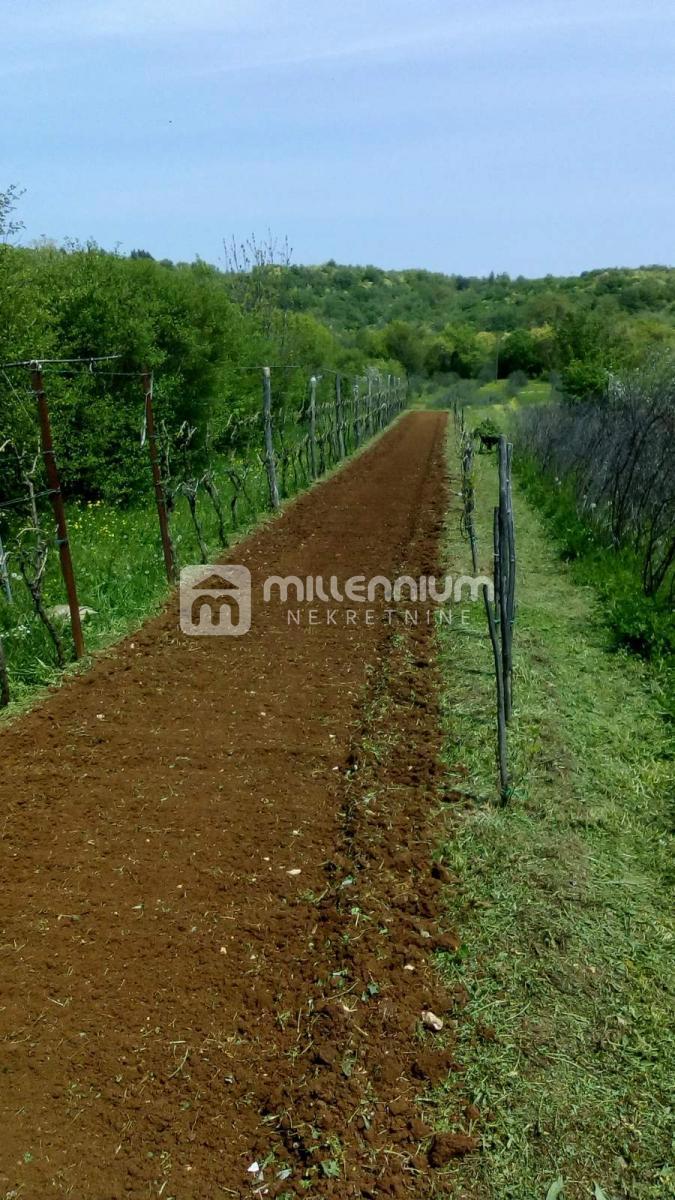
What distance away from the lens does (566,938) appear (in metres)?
2.89

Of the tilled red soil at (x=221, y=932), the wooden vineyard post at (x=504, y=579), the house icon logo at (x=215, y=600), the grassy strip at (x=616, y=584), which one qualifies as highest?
the wooden vineyard post at (x=504, y=579)

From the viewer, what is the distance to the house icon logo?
21.0 feet

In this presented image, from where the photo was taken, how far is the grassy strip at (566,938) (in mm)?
2143

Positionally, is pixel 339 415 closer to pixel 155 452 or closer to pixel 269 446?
pixel 269 446

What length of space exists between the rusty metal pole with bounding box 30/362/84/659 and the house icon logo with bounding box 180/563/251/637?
0.93 meters

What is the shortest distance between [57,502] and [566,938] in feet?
13.3

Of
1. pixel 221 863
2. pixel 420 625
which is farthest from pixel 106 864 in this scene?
pixel 420 625

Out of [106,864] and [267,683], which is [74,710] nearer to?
[267,683]

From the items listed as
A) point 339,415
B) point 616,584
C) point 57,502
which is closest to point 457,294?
point 339,415

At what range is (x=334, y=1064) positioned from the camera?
2.40 m

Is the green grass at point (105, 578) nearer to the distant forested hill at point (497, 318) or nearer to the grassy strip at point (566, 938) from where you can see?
the grassy strip at point (566, 938)

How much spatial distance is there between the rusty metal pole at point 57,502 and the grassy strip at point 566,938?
2.66 meters

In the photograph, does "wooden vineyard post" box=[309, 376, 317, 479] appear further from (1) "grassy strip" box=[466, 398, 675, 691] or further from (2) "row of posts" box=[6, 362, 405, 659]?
(1) "grassy strip" box=[466, 398, 675, 691]

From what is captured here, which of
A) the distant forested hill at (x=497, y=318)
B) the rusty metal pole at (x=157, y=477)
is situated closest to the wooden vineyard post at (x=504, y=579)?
the rusty metal pole at (x=157, y=477)
